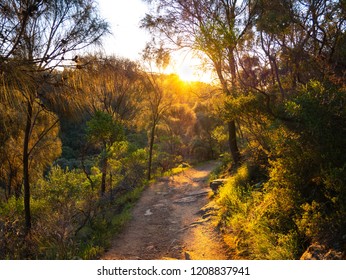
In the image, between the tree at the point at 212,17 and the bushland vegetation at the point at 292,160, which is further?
→ the tree at the point at 212,17

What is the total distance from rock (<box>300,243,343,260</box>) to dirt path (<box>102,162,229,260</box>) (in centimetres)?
191

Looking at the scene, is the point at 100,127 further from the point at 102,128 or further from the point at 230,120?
the point at 230,120

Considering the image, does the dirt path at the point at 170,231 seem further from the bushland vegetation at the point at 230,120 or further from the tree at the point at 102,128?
the tree at the point at 102,128


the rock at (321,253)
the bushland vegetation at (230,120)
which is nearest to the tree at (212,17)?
the bushland vegetation at (230,120)

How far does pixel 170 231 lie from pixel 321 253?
4412 mm

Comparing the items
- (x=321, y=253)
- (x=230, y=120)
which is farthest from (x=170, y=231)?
(x=321, y=253)

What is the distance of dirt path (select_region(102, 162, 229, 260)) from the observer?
221 inches

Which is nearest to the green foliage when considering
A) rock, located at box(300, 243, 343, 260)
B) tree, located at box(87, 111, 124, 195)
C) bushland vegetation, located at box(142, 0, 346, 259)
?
tree, located at box(87, 111, 124, 195)

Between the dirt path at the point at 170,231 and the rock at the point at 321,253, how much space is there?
1.91 meters

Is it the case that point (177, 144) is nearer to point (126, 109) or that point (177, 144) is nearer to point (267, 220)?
point (126, 109)

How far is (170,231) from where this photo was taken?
723 cm

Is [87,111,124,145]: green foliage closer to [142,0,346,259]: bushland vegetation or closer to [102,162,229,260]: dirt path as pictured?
[102,162,229,260]: dirt path

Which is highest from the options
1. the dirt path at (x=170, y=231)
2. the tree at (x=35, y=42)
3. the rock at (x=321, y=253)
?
the tree at (x=35, y=42)

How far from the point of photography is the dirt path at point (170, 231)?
18.4 feet
